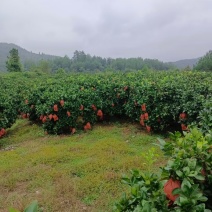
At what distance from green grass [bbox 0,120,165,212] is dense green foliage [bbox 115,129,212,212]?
1567 mm

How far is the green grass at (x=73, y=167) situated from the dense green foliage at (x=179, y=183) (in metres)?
1.57

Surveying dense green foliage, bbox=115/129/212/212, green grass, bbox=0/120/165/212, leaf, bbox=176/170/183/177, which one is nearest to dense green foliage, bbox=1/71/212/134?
green grass, bbox=0/120/165/212

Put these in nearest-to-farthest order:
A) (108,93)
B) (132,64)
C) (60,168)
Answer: (60,168) → (108,93) → (132,64)

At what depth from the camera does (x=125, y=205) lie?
154 cm

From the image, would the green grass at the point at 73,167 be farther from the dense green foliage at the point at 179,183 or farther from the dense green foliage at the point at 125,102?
the dense green foliage at the point at 179,183

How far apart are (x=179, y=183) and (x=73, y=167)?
3983mm

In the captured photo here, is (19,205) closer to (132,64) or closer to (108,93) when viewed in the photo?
(108,93)

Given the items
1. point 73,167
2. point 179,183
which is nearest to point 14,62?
point 73,167

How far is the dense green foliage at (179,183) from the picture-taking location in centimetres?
132

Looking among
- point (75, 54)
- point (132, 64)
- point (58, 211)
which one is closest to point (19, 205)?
point (58, 211)

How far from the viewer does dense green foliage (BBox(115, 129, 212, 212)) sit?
132 centimetres

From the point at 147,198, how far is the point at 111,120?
754cm

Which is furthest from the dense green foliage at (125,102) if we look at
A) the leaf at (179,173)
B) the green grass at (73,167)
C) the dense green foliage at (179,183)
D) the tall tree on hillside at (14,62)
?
the tall tree on hillside at (14,62)

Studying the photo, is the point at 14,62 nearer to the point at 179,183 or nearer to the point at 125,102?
the point at 125,102
